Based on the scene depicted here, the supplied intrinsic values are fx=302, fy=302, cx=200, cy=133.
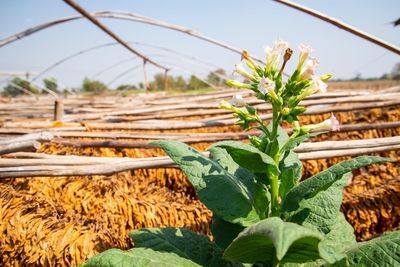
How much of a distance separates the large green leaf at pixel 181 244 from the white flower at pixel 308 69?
668mm

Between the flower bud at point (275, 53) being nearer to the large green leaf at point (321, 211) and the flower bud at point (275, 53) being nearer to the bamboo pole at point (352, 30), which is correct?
the large green leaf at point (321, 211)

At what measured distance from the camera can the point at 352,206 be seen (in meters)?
1.67

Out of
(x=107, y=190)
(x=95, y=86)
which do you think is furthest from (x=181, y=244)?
(x=95, y=86)

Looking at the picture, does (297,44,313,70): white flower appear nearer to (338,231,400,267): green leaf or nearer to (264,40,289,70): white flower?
(264,40,289,70): white flower

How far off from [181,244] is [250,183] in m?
0.33

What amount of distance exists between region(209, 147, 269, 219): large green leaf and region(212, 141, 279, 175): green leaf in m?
0.13

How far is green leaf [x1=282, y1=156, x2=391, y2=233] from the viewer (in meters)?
0.85

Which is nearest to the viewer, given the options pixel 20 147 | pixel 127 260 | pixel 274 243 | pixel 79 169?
pixel 274 243

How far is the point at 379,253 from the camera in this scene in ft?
2.84

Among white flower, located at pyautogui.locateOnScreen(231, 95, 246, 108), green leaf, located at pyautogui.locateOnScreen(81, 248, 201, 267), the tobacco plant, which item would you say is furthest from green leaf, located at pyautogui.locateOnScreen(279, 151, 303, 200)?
green leaf, located at pyautogui.locateOnScreen(81, 248, 201, 267)

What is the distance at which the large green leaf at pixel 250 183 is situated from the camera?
1005 millimetres

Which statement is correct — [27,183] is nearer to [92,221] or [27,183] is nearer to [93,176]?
[93,176]

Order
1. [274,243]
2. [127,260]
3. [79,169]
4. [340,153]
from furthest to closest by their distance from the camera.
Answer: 1. [340,153]
2. [79,169]
3. [127,260]
4. [274,243]

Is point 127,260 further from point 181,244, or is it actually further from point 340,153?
point 340,153
